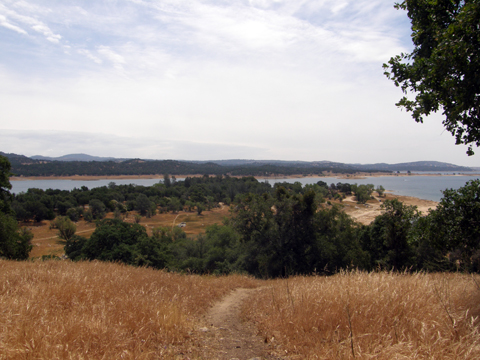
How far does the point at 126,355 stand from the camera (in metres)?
3.03

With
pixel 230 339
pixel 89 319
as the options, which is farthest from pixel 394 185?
pixel 89 319

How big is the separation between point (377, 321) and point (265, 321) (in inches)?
80.3

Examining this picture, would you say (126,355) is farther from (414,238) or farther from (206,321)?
(414,238)

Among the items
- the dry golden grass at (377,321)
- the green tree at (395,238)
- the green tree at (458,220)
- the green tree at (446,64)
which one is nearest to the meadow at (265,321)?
the dry golden grass at (377,321)

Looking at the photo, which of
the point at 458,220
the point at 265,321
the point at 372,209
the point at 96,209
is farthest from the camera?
the point at 372,209

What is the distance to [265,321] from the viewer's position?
488cm

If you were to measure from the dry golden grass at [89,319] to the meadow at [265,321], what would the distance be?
0.05ft

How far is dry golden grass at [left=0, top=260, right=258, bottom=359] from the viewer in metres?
2.93

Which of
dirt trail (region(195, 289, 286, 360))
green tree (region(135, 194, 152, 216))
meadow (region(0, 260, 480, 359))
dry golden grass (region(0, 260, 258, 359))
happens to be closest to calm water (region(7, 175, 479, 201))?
green tree (region(135, 194, 152, 216))

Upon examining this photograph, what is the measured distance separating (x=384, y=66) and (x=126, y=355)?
773 centimetres

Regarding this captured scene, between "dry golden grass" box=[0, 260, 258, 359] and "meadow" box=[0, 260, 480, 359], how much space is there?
0.01m

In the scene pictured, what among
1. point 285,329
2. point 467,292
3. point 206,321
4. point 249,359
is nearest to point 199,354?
point 249,359

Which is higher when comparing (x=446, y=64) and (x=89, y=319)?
(x=446, y=64)

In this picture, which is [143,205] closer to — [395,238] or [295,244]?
[295,244]
